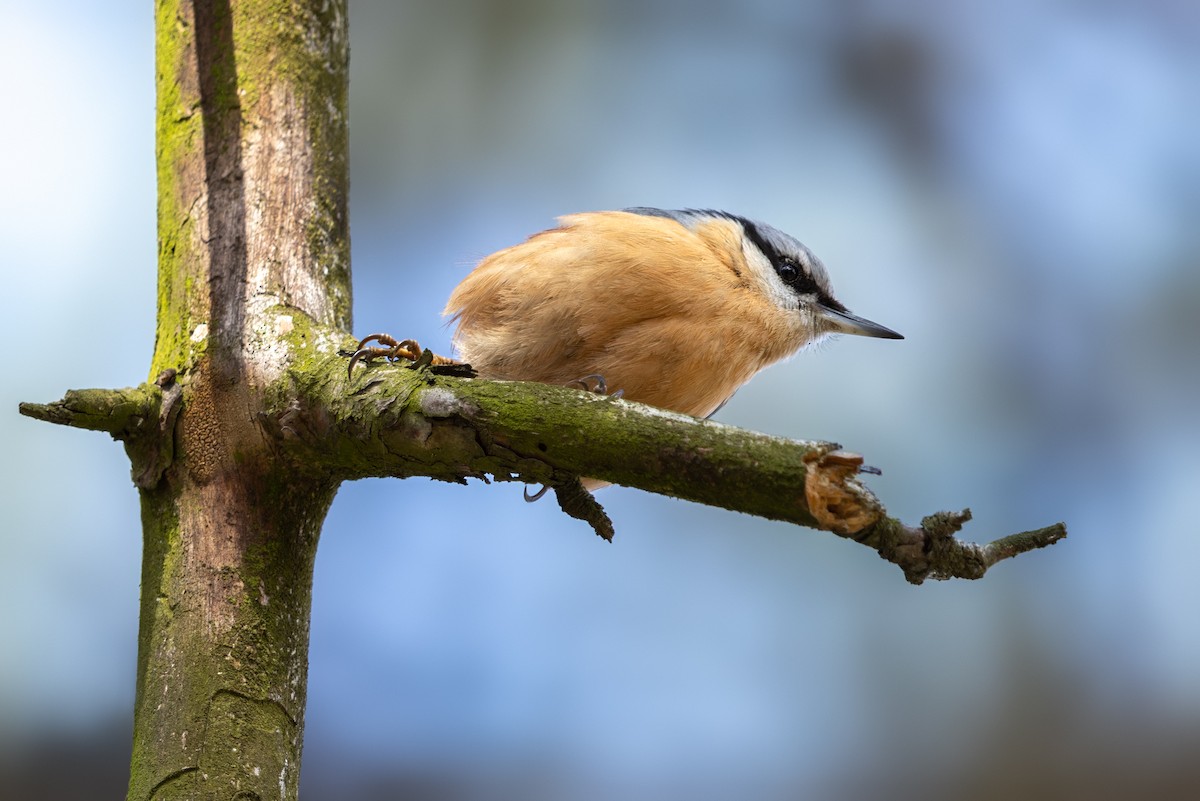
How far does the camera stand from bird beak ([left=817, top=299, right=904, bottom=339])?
2273mm

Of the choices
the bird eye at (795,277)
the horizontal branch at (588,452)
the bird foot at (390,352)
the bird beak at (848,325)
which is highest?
the bird eye at (795,277)

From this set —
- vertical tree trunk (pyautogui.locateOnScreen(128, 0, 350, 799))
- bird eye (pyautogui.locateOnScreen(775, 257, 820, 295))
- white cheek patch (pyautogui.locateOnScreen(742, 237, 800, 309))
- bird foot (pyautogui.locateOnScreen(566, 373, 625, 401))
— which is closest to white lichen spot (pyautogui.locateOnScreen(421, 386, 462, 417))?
vertical tree trunk (pyautogui.locateOnScreen(128, 0, 350, 799))

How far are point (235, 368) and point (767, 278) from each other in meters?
1.02

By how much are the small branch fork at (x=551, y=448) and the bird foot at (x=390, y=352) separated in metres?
0.02

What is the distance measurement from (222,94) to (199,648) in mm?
852

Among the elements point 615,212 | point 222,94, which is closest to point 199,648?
point 222,94

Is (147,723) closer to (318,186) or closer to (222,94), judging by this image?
(318,186)

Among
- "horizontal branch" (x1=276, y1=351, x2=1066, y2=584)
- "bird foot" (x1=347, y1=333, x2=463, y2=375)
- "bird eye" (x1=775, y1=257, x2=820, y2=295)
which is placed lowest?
"horizontal branch" (x1=276, y1=351, x2=1066, y2=584)

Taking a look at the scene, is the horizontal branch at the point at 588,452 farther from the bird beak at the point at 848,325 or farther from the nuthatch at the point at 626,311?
the bird beak at the point at 848,325

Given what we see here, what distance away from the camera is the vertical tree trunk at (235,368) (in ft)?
4.87

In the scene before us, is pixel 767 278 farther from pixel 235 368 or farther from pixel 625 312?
pixel 235 368

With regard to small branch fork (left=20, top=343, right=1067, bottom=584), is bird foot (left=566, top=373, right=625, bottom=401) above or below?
above

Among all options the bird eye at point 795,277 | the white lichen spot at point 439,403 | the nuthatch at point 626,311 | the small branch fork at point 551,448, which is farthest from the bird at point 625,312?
the white lichen spot at point 439,403

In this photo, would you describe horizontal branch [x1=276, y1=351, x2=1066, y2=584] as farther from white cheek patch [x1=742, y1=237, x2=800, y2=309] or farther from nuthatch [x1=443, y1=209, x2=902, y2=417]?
white cheek patch [x1=742, y1=237, x2=800, y2=309]
